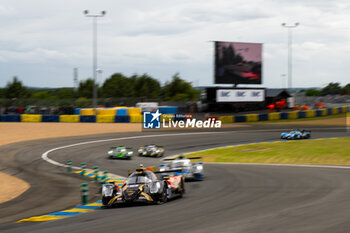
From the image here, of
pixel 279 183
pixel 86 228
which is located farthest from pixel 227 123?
pixel 86 228

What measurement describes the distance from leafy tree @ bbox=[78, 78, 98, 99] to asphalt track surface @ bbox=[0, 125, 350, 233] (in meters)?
91.8

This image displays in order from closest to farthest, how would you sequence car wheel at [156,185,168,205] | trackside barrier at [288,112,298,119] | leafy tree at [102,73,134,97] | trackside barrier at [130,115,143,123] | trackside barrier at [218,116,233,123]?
car wheel at [156,185,168,205] < trackside barrier at [218,116,233,123] < trackside barrier at [130,115,143,123] < trackside barrier at [288,112,298,119] < leafy tree at [102,73,134,97]

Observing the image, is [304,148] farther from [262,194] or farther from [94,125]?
[94,125]

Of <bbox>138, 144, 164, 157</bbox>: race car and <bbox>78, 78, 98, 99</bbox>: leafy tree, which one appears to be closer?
<bbox>138, 144, 164, 157</bbox>: race car

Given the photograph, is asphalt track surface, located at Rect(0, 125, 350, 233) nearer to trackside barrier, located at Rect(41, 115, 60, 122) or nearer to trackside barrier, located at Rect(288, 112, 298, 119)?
trackside barrier, located at Rect(41, 115, 60, 122)

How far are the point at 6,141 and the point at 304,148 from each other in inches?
898

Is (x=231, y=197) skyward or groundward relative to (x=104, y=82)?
groundward

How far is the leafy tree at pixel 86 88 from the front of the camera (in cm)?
11681

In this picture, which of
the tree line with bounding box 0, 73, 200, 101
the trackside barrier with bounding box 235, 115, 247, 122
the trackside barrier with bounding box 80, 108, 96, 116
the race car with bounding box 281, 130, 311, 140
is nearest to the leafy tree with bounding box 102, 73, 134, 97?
the tree line with bounding box 0, 73, 200, 101

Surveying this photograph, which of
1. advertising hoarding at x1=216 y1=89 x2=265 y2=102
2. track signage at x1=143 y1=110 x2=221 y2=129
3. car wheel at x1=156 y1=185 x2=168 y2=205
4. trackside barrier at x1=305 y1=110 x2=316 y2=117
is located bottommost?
car wheel at x1=156 y1=185 x2=168 y2=205

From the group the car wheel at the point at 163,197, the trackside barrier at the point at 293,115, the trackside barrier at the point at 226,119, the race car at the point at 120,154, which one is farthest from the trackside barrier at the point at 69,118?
the car wheel at the point at 163,197

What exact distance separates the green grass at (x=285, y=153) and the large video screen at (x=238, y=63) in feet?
57.0

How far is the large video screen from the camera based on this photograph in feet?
161

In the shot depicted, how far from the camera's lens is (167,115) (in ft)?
164
